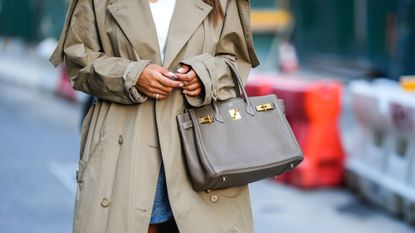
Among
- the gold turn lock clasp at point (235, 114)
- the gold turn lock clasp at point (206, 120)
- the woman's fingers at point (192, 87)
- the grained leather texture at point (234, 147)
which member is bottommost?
the grained leather texture at point (234, 147)

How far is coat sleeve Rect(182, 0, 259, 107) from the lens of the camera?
268 cm

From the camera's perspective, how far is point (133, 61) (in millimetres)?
2693

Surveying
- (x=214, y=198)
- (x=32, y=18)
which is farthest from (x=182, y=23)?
(x=32, y=18)

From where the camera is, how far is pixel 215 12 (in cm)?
282

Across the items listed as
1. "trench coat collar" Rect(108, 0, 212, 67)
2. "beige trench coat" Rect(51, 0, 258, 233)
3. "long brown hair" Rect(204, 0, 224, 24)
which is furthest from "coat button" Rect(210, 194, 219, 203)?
"long brown hair" Rect(204, 0, 224, 24)

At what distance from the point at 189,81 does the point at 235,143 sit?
28cm

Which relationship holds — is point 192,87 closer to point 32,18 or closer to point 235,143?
point 235,143

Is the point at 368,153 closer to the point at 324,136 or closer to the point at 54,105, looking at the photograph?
the point at 324,136

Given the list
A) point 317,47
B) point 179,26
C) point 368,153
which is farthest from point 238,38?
point 317,47

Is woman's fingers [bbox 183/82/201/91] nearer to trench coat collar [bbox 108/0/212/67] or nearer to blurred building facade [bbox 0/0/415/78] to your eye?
trench coat collar [bbox 108/0/212/67]

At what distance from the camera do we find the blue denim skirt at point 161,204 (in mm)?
2734

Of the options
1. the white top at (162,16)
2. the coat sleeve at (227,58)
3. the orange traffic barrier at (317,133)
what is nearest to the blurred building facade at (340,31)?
the orange traffic barrier at (317,133)

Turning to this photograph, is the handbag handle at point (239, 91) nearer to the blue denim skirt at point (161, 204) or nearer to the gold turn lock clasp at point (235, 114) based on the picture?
the gold turn lock clasp at point (235, 114)

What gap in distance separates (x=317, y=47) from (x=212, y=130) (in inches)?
629
